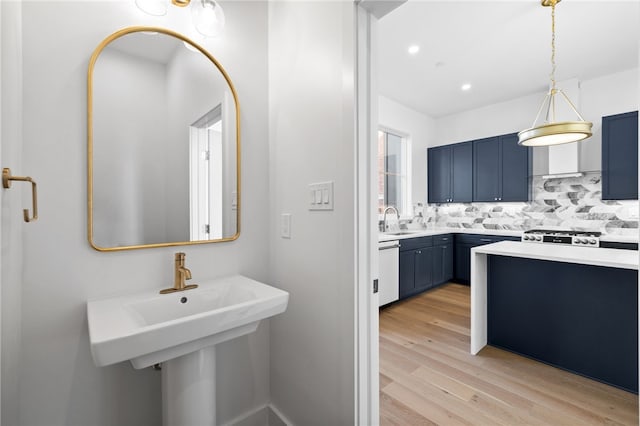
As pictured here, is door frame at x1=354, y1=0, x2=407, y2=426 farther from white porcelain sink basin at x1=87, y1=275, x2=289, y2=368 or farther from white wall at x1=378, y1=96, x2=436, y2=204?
white wall at x1=378, y1=96, x2=436, y2=204

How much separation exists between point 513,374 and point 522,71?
10.9 ft

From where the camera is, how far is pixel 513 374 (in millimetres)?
2047

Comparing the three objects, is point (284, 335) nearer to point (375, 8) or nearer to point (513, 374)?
point (375, 8)

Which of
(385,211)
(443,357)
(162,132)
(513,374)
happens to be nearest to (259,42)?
(162,132)

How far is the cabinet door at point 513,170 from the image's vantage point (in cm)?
394

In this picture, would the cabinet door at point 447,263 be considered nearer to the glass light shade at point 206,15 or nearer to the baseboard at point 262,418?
the baseboard at point 262,418

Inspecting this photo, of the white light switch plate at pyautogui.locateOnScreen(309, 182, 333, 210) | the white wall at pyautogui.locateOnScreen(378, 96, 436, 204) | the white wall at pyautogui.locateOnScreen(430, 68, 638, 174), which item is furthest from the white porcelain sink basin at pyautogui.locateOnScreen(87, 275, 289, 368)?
the white wall at pyautogui.locateOnScreen(430, 68, 638, 174)

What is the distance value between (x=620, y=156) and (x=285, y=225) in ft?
13.2

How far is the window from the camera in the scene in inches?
175

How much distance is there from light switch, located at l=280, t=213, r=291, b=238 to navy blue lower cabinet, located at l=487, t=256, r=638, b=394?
6.42 ft

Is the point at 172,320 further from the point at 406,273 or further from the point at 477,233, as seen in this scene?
the point at 477,233

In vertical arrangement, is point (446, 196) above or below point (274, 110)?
below

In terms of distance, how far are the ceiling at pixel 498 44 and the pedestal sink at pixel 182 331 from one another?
250 centimetres

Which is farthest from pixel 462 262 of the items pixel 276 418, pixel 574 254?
pixel 276 418
